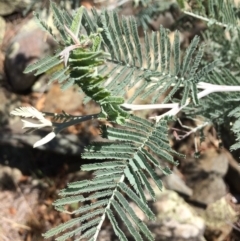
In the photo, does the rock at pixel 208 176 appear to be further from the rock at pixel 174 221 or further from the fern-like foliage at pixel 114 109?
the fern-like foliage at pixel 114 109

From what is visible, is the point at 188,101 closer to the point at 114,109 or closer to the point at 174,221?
the point at 114,109

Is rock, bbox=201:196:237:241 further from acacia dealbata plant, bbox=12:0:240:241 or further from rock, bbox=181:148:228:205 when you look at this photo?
acacia dealbata plant, bbox=12:0:240:241

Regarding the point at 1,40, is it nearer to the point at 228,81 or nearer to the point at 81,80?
the point at 228,81

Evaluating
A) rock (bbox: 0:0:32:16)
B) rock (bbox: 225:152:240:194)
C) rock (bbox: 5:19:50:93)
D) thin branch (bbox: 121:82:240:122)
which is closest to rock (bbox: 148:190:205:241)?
rock (bbox: 225:152:240:194)

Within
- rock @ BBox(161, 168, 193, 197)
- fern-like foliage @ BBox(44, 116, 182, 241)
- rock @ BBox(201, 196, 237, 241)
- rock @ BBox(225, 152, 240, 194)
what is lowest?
rock @ BBox(201, 196, 237, 241)

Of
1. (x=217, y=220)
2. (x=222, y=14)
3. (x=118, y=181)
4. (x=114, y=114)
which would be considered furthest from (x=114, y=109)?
(x=217, y=220)

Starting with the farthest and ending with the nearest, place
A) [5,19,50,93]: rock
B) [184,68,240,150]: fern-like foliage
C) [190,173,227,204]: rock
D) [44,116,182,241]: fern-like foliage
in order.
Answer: [5,19,50,93]: rock
[190,173,227,204]: rock
[184,68,240,150]: fern-like foliage
[44,116,182,241]: fern-like foliage


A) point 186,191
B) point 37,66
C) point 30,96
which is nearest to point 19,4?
point 30,96
